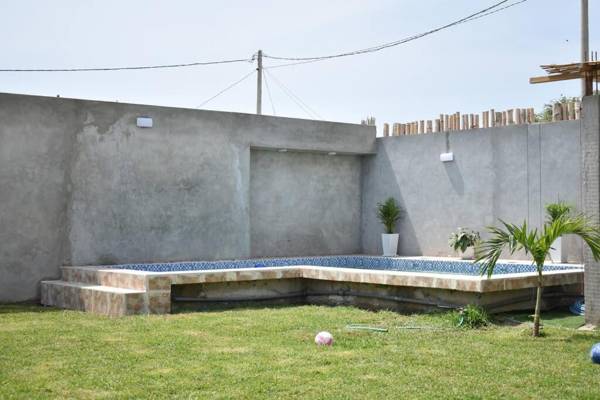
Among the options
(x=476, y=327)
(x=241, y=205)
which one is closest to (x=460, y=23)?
(x=241, y=205)

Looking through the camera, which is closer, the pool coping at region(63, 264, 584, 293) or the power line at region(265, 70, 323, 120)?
the pool coping at region(63, 264, 584, 293)

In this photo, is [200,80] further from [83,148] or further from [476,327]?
[476,327]

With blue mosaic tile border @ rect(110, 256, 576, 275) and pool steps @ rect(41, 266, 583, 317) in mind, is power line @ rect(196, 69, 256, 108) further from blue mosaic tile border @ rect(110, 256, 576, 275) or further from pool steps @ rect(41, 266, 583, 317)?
pool steps @ rect(41, 266, 583, 317)

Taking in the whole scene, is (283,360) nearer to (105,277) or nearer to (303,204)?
(105,277)

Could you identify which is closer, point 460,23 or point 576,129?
point 576,129

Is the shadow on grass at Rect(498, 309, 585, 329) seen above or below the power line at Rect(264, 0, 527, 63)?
below

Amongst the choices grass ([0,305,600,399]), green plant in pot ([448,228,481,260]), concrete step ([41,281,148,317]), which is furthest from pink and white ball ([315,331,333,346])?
green plant in pot ([448,228,481,260])

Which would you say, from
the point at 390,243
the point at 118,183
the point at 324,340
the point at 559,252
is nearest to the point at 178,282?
the point at 118,183

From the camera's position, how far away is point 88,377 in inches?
250

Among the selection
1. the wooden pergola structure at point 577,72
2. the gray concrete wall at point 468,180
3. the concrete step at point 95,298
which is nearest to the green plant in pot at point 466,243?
the gray concrete wall at point 468,180

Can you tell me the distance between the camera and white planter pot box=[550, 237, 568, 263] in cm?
1330

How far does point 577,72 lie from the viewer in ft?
30.5

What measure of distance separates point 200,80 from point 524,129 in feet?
39.8

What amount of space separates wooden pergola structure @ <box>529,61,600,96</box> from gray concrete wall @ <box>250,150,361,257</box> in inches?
293
